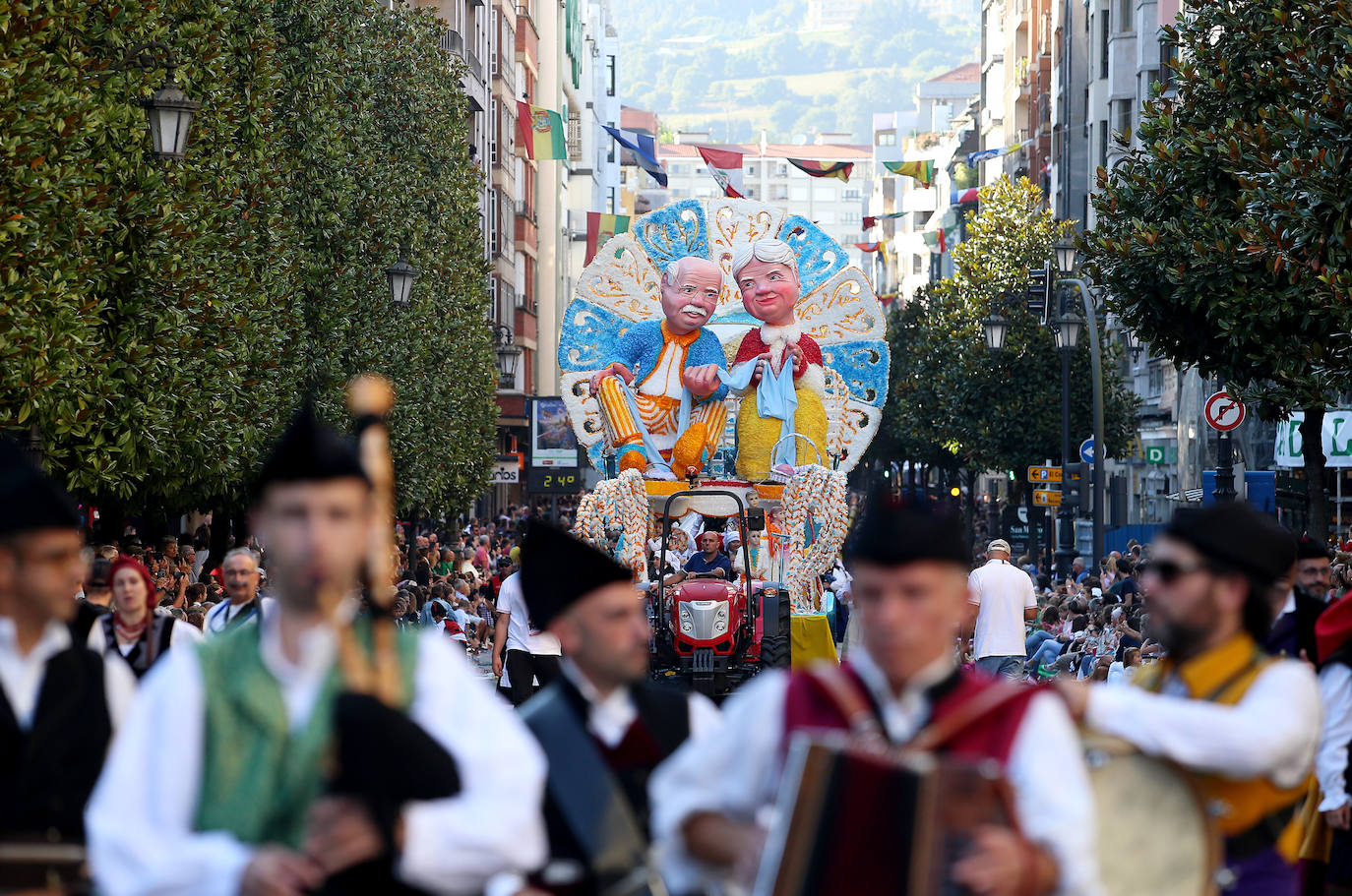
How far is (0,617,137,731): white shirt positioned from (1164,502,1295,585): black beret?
105 inches

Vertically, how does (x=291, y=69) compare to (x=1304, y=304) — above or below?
above

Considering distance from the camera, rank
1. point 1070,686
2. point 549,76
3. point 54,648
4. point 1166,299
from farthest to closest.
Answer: point 549,76 < point 1166,299 < point 54,648 < point 1070,686

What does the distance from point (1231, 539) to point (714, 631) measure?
14.0 meters

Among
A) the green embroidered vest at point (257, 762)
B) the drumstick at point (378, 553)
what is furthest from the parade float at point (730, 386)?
the green embroidered vest at point (257, 762)

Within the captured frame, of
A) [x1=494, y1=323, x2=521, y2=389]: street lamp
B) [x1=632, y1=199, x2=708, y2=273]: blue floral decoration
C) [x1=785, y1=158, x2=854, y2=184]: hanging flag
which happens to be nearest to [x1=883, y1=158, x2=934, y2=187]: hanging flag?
[x1=785, y1=158, x2=854, y2=184]: hanging flag

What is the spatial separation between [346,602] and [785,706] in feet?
3.03

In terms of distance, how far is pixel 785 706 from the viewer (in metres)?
4.21

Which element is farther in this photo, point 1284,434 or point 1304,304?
point 1284,434

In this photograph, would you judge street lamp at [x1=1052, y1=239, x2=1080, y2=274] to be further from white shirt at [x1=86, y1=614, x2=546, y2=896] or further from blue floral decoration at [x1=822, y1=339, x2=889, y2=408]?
white shirt at [x1=86, y1=614, x2=546, y2=896]

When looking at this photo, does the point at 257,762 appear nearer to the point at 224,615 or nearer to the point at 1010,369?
the point at 224,615

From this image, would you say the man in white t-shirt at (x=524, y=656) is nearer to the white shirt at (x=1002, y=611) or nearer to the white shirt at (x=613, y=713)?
the white shirt at (x=1002, y=611)

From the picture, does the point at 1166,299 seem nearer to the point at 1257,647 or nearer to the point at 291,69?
the point at 291,69

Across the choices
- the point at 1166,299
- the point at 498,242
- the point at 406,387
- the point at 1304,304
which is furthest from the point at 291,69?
the point at 498,242

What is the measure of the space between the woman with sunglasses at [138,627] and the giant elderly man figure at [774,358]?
1399 centimetres
